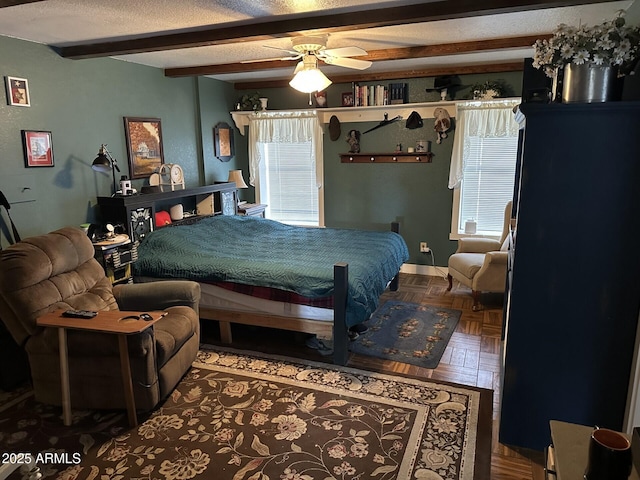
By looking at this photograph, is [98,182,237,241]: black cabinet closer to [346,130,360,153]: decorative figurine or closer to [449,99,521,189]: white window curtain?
[346,130,360,153]: decorative figurine

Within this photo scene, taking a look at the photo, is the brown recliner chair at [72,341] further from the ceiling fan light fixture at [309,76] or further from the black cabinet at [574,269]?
the black cabinet at [574,269]

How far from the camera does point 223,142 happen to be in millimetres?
5648

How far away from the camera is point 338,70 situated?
4.96m

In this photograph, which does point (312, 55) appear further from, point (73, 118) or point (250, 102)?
point (250, 102)

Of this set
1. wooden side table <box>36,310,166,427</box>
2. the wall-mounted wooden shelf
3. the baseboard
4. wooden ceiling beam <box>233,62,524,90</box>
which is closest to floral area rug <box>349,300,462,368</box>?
the baseboard

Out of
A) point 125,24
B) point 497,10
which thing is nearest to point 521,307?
point 497,10

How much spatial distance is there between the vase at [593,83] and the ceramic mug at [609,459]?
4.81 ft

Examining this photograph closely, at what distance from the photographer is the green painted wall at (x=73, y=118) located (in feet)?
10.4

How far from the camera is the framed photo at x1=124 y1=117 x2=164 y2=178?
4.21 meters

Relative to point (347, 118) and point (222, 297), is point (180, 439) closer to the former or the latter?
point (222, 297)

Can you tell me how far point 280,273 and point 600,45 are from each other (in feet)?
7.53

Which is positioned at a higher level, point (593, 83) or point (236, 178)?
point (593, 83)

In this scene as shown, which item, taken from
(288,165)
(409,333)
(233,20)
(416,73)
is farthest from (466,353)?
(288,165)

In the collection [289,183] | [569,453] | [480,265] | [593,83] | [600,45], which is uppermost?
[600,45]
